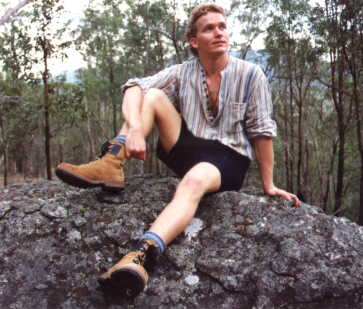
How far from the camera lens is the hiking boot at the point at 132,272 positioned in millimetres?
1774

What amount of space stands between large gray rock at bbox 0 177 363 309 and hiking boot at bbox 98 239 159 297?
12 centimetres

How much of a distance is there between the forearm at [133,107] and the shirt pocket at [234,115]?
1.69 feet

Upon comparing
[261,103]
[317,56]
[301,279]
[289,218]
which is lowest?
[301,279]

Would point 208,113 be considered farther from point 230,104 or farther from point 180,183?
point 180,183

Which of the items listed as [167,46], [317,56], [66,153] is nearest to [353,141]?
[317,56]

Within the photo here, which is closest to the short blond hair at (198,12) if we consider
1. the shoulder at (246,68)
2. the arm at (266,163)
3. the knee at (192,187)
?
the shoulder at (246,68)

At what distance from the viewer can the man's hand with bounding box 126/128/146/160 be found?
223 cm

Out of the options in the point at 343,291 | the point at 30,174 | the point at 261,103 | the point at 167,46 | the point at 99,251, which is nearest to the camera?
the point at 343,291

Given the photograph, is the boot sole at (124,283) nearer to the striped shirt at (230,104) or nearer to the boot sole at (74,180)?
the boot sole at (74,180)

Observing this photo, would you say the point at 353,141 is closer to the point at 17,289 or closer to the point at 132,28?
the point at 132,28

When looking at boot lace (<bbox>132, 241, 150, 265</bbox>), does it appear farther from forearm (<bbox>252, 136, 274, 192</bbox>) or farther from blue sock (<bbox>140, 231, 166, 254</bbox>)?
forearm (<bbox>252, 136, 274, 192</bbox>)

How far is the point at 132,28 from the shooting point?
61.8 ft

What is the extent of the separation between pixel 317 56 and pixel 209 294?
14.7m

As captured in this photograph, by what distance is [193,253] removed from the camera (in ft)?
7.35
